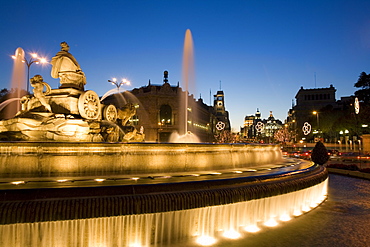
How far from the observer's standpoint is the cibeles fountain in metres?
5.38

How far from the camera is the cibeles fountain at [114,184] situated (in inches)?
212

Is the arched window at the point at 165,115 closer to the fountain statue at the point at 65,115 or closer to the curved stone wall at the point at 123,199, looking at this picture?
the fountain statue at the point at 65,115


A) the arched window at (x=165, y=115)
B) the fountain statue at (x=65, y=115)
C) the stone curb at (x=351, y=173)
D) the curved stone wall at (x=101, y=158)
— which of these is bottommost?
Result: the stone curb at (x=351, y=173)

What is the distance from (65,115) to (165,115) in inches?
2567

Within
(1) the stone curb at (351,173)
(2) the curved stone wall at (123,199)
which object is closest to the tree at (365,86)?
(1) the stone curb at (351,173)

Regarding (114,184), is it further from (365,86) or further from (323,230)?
(365,86)

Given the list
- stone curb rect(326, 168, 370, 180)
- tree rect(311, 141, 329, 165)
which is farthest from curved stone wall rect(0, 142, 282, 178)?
stone curb rect(326, 168, 370, 180)

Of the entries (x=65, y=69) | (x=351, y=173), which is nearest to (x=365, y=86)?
(x=351, y=173)

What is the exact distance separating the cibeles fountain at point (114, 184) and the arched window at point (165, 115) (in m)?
62.0

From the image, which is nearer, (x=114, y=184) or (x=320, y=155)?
(x=114, y=184)

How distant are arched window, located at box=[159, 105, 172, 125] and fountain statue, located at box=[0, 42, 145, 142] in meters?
60.9

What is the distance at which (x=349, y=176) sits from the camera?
18422mm

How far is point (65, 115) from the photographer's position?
12.1 meters

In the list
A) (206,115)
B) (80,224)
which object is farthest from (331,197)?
(206,115)
